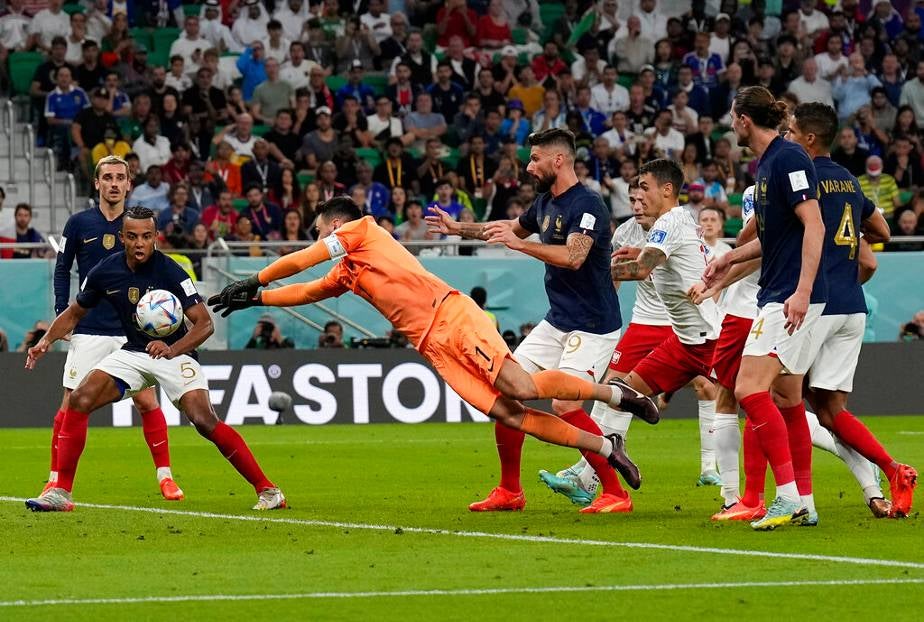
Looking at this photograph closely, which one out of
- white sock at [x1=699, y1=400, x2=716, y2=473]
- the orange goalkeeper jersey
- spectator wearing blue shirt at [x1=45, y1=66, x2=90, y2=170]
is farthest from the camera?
spectator wearing blue shirt at [x1=45, y1=66, x2=90, y2=170]

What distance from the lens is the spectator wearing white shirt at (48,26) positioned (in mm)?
25531

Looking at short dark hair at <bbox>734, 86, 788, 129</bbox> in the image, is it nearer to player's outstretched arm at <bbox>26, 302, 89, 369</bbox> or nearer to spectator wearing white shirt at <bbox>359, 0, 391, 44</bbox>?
player's outstretched arm at <bbox>26, 302, 89, 369</bbox>

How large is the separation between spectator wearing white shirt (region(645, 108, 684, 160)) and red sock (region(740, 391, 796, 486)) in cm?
1657

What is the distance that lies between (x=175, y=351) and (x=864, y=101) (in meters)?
19.2

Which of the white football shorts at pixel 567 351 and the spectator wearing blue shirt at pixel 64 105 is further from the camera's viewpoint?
the spectator wearing blue shirt at pixel 64 105

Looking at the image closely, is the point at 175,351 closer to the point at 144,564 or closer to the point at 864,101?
the point at 144,564

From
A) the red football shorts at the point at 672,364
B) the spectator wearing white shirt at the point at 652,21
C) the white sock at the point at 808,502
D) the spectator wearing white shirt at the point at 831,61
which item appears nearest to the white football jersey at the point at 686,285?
the red football shorts at the point at 672,364

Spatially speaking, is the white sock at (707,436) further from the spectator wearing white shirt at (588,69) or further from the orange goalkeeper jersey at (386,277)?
the spectator wearing white shirt at (588,69)

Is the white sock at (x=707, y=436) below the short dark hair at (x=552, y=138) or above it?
below

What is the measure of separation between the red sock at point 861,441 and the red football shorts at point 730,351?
69cm

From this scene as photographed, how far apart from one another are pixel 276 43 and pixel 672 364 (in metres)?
16.2

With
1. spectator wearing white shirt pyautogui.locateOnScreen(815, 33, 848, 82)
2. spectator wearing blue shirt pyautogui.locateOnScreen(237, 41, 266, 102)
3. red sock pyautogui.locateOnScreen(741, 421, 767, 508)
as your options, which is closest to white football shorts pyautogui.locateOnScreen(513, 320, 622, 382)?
red sock pyautogui.locateOnScreen(741, 421, 767, 508)

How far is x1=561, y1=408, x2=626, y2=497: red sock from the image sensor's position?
1040 cm

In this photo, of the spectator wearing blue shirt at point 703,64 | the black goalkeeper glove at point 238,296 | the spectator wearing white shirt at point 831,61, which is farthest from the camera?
the spectator wearing white shirt at point 831,61
